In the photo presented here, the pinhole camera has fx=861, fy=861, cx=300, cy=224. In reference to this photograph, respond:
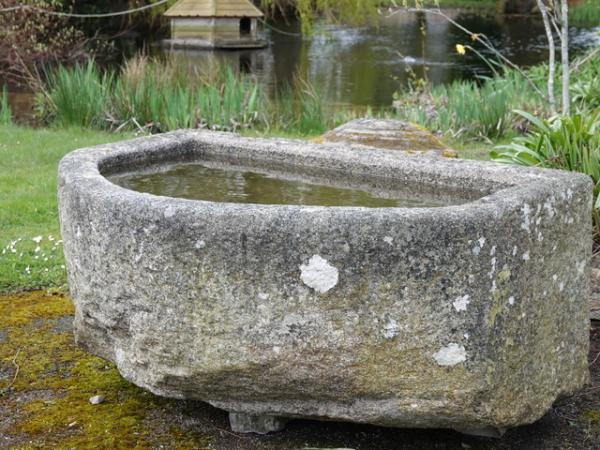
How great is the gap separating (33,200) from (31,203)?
12cm

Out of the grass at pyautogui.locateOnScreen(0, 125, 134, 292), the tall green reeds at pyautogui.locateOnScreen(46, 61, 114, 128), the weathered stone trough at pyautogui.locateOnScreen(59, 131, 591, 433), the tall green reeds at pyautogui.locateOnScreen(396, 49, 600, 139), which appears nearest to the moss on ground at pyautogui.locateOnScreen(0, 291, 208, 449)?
the weathered stone trough at pyautogui.locateOnScreen(59, 131, 591, 433)

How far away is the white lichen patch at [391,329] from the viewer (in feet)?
8.55

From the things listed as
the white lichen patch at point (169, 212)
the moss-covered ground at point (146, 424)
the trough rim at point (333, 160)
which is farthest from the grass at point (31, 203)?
the white lichen patch at point (169, 212)

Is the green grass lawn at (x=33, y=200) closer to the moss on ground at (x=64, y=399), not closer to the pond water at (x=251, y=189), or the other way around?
the moss on ground at (x=64, y=399)

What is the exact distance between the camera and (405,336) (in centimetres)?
262

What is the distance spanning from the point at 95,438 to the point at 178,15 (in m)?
14.7

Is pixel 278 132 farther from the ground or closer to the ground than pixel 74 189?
closer to the ground

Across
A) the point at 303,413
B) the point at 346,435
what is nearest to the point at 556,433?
the point at 346,435

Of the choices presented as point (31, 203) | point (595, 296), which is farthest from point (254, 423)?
point (31, 203)

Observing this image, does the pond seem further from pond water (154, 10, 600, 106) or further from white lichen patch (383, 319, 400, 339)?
white lichen patch (383, 319, 400, 339)

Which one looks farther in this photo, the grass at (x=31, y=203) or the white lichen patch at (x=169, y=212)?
the grass at (x=31, y=203)

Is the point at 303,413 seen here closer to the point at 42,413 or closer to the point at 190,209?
the point at 190,209

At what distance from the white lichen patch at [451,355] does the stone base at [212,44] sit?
1468 centimetres

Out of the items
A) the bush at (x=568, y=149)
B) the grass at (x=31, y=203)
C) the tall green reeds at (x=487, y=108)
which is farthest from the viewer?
the tall green reeds at (x=487, y=108)
